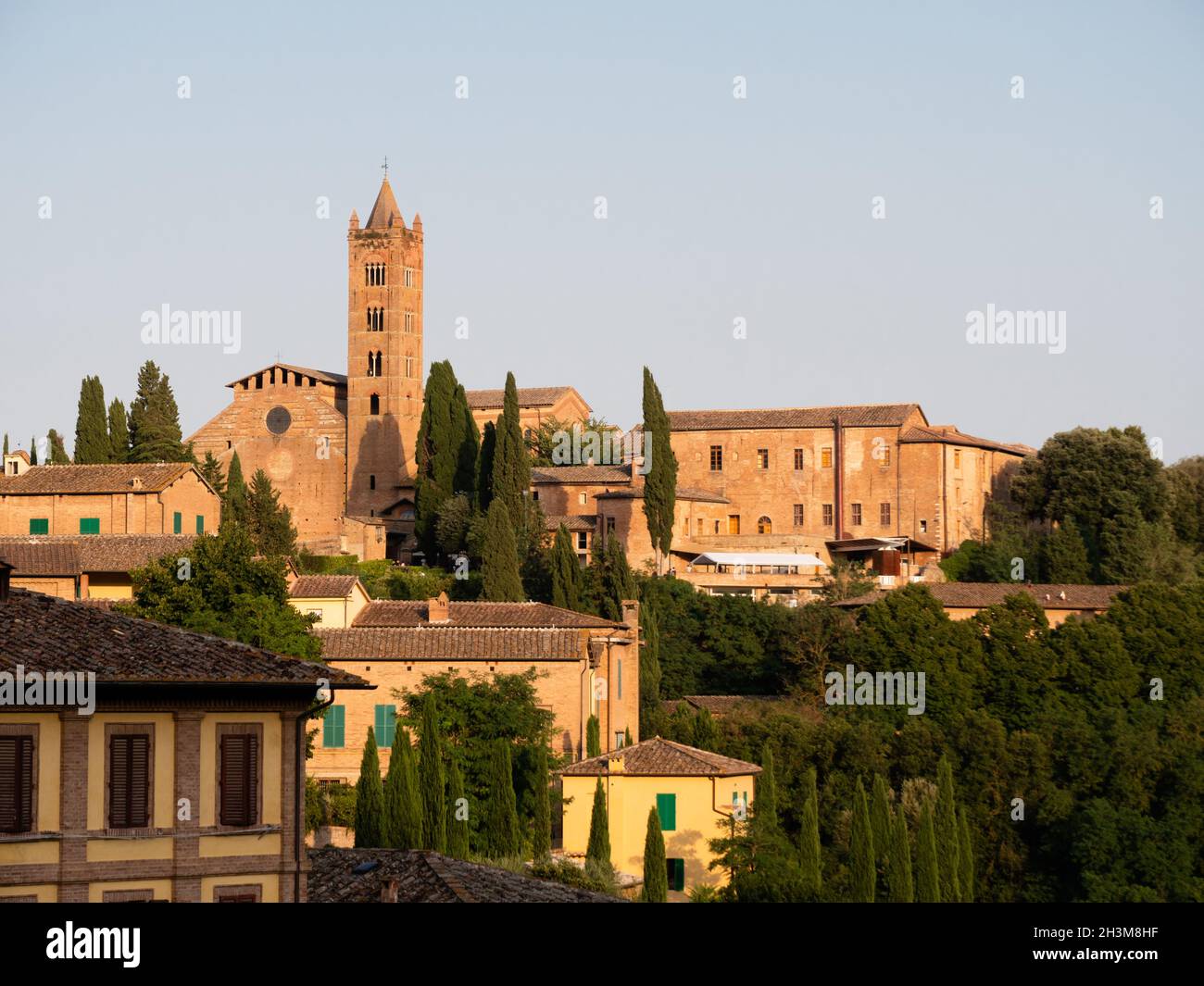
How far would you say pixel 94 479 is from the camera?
48094 mm

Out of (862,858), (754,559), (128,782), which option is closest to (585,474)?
(754,559)

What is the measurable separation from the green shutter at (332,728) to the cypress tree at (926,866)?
10378 mm

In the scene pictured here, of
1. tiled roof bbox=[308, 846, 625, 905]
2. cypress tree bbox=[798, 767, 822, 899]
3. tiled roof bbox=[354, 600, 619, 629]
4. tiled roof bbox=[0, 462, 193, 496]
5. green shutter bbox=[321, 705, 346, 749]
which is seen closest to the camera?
tiled roof bbox=[308, 846, 625, 905]

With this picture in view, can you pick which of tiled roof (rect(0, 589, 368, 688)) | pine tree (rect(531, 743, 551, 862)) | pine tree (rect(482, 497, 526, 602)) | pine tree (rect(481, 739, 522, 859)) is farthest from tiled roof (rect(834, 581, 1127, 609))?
tiled roof (rect(0, 589, 368, 688))

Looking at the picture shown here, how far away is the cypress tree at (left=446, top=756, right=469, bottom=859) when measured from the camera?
26.9 m

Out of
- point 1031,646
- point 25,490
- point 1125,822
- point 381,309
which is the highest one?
point 381,309

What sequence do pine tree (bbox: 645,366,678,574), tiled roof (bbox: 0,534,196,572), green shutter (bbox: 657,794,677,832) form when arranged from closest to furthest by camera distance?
green shutter (bbox: 657,794,677,832), tiled roof (bbox: 0,534,196,572), pine tree (bbox: 645,366,678,574)

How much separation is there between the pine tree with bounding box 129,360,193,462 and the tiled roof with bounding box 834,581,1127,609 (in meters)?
20.8

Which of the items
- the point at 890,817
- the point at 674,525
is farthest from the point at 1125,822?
the point at 674,525

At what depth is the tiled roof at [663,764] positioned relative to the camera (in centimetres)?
3150

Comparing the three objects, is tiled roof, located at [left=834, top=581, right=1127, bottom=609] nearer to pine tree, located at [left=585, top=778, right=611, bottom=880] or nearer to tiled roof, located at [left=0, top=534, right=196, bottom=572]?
tiled roof, located at [left=0, top=534, right=196, bottom=572]

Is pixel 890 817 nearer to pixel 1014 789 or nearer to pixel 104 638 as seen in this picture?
pixel 1014 789
